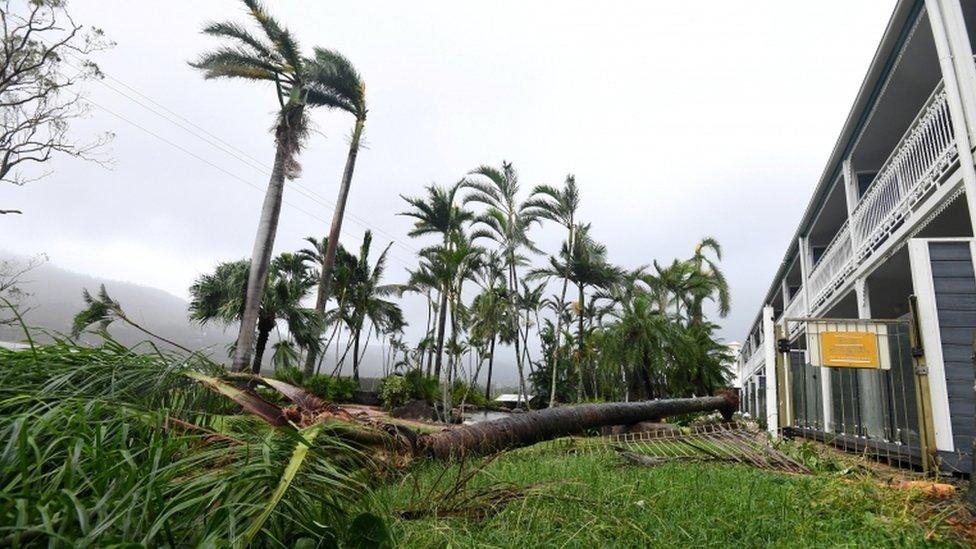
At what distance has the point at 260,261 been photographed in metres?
16.0

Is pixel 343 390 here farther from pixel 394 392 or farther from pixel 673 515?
pixel 673 515

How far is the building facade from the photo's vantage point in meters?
5.16

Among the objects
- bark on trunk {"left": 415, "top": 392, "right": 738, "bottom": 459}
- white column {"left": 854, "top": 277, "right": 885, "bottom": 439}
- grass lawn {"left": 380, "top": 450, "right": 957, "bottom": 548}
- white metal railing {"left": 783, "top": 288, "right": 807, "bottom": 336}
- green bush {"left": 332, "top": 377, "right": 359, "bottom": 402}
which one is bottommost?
green bush {"left": 332, "top": 377, "right": 359, "bottom": 402}

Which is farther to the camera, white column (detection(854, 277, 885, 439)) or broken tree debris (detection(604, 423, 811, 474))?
white column (detection(854, 277, 885, 439))

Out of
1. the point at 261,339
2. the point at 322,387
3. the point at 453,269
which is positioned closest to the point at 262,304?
the point at 261,339

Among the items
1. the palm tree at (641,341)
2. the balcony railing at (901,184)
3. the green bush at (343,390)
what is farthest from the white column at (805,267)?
the green bush at (343,390)

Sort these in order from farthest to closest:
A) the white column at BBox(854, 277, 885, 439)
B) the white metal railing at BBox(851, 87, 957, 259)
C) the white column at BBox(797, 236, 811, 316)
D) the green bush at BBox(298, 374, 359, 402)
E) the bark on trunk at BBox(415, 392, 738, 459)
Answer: the green bush at BBox(298, 374, 359, 402) < the white column at BBox(797, 236, 811, 316) < the white column at BBox(854, 277, 885, 439) < the white metal railing at BBox(851, 87, 957, 259) < the bark on trunk at BBox(415, 392, 738, 459)

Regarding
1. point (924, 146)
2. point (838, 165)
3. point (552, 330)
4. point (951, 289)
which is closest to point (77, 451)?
point (951, 289)

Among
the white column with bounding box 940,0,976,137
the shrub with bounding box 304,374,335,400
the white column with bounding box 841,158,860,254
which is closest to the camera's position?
the white column with bounding box 940,0,976,137

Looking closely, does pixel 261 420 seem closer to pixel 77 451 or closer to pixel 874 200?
pixel 77 451

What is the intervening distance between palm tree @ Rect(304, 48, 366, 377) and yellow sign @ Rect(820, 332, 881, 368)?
17171 mm

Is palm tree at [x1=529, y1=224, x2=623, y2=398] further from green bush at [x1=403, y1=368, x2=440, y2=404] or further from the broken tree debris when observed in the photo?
the broken tree debris

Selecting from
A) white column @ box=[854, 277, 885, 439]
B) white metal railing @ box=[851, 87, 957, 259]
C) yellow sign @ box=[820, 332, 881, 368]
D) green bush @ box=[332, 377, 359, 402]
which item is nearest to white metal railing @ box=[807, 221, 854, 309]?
white metal railing @ box=[851, 87, 957, 259]

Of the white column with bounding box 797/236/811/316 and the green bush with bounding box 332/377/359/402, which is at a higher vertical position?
the white column with bounding box 797/236/811/316
